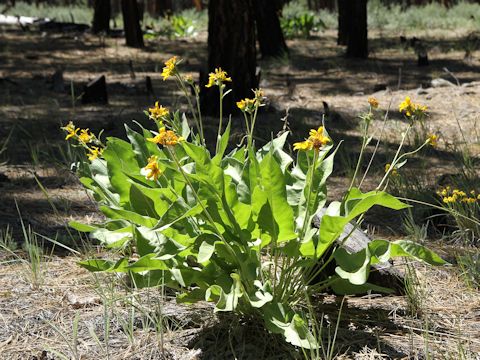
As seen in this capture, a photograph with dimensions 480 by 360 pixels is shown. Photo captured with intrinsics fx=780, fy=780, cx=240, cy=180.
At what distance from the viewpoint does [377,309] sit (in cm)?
297

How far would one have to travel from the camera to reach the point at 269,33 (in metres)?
11.7

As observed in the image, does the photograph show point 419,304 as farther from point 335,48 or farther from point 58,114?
point 335,48

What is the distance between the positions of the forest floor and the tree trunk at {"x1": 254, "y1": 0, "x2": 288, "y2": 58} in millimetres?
295

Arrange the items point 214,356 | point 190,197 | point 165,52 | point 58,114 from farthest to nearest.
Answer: point 165,52
point 58,114
point 190,197
point 214,356

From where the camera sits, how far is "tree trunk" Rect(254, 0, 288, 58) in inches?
462

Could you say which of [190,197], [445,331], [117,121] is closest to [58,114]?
[117,121]

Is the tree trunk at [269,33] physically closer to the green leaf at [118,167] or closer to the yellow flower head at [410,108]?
the green leaf at [118,167]

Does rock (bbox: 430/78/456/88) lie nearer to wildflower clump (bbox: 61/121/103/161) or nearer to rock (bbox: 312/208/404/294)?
rock (bbox: 312/208/404/294)

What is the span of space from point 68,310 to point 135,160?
67cm

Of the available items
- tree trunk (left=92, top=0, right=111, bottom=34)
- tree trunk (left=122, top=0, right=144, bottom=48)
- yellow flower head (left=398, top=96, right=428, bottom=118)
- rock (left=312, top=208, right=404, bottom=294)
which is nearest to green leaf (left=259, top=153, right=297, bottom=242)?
rock (left=312, top=208, right=404, bottom=294)

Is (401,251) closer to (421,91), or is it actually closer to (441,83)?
(421,91)

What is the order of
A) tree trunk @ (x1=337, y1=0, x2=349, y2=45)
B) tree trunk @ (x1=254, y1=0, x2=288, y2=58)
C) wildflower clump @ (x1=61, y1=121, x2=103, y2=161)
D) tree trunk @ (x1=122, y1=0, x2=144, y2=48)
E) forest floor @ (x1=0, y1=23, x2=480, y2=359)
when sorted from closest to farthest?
forest floor @ (x1=0, y1=23, x2=480, y2=359), wildflower clump @ (x1=61, y1=121, x2=103, y2=161), tree trunk @ (x1=254, y1=0, x2=288, y2=58), tree trunk @ (x1=337, y1=0, x2=349, y2=45), tree trunk @ (x1=122, y1=0, x2=144, y2=48)

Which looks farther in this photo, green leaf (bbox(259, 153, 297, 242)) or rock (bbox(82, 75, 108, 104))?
rock (bbox(82, 75, 108, 104))

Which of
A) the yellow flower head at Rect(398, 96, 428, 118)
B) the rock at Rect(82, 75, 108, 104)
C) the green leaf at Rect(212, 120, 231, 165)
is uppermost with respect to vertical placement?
the yellow flower head at Rect(398, 96, 428, 118)
